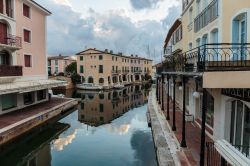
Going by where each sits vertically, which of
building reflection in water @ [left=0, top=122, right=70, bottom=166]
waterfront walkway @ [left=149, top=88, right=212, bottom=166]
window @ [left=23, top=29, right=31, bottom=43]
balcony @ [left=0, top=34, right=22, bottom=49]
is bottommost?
building reflection in water @ [left=0, top=122, right=70, bottom=166]

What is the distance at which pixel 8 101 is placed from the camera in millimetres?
22656

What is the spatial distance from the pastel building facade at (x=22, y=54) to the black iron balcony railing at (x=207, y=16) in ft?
48.8

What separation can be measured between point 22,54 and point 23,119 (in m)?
8.96

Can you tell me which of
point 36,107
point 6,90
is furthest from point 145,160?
point 36,107

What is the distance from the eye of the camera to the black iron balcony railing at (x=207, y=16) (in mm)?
12223

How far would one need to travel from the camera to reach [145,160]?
13812 mm

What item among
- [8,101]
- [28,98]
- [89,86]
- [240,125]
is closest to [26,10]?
[28,98]

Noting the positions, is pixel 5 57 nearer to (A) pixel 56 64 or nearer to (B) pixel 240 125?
(B) pixel 240 125

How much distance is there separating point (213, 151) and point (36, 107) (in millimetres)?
20029

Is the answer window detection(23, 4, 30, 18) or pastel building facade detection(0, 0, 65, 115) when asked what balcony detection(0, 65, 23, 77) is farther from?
window detection(23, 4, 30, 18)

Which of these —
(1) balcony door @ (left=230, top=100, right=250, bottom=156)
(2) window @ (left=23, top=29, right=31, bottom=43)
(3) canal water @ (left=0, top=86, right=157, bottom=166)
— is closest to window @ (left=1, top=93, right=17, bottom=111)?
(3) canal water @ (left=0, top=86, right=157, bottom=166)

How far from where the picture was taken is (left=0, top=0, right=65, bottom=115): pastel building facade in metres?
21.5

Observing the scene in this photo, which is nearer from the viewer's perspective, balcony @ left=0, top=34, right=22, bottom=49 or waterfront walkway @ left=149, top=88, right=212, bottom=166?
waterfront walkway @ left=149, top=88, right=212, bottom=166

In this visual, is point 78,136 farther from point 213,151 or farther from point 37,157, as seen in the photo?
point 213,151
